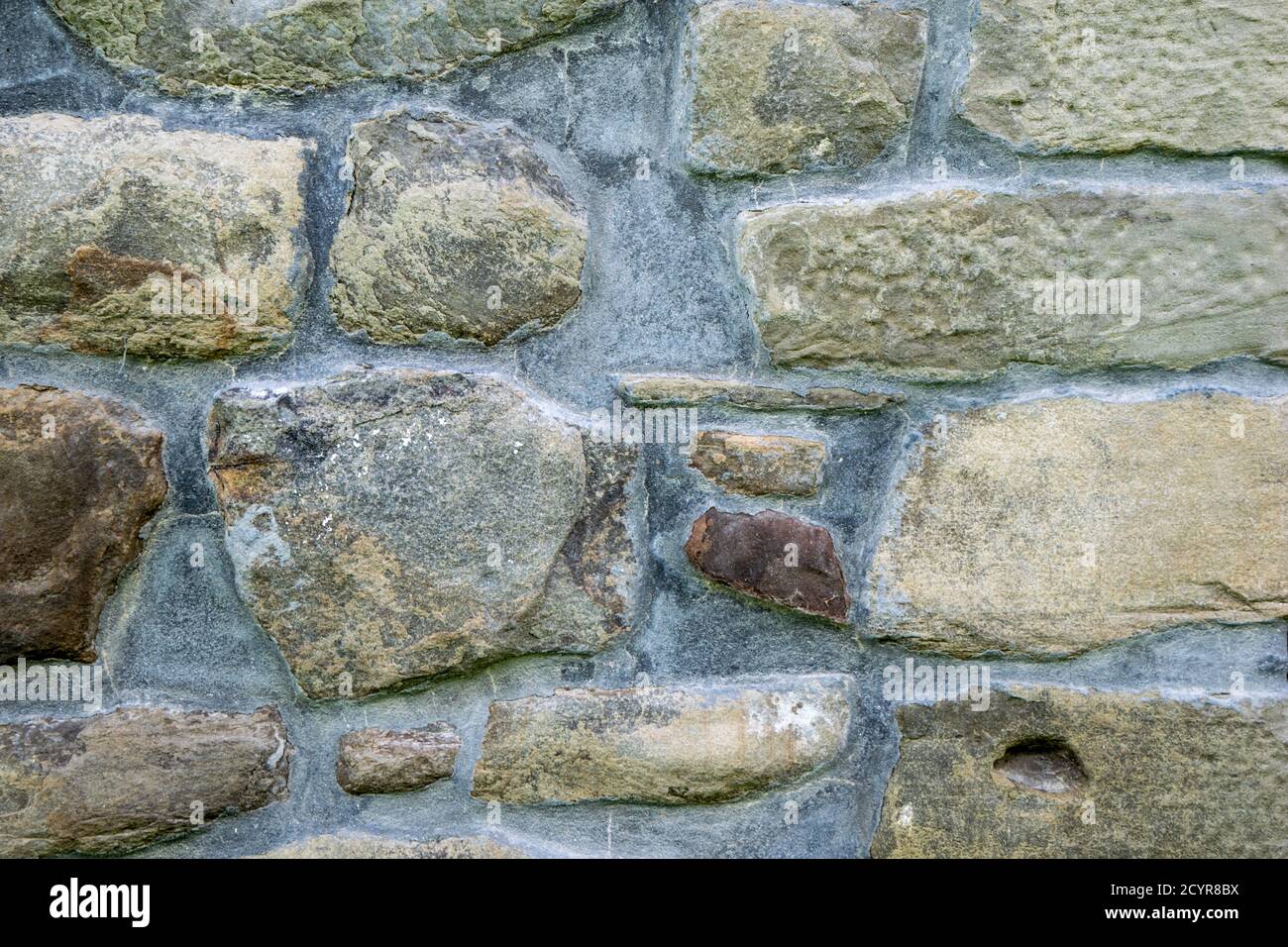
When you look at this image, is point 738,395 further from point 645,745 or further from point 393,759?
point 393,759

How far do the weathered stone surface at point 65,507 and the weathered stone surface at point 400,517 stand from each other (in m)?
0.09

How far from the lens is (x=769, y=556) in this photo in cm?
116

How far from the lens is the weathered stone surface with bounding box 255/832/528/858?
1.16 m

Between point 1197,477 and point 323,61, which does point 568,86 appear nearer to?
point 323,61

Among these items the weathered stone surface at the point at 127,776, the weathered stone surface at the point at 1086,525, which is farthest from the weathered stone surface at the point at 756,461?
the weathered stone surface at the point at 127,776

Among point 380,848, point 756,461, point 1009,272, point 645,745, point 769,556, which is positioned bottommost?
point 380,848

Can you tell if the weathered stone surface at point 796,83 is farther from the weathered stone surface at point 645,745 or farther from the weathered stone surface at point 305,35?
the weathered stone surface at point 645,745

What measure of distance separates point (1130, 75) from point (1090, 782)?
79 cm

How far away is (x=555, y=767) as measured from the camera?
1.17 meters

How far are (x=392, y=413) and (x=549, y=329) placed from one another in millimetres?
197

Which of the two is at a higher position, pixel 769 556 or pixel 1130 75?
pixel 1130 75

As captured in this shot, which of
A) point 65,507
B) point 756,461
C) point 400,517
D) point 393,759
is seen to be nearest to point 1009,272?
point 756,461

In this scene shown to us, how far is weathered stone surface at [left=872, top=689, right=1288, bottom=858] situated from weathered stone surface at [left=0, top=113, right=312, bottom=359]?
2.85ft

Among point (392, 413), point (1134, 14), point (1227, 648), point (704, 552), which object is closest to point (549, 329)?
point (392, 413)
